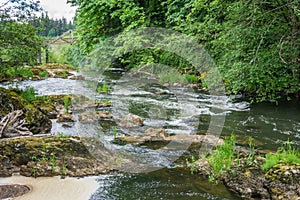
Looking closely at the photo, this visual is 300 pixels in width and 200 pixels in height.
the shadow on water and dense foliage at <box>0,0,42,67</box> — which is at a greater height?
dense foliage at <box>0,0,42,67</box>

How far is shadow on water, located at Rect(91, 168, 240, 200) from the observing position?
166 inches

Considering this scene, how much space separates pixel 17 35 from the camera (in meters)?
8.91

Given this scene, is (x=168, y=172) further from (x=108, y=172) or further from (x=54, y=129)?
(x=54, y=129)

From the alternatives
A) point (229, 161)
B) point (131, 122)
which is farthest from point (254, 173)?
point (131, 122)

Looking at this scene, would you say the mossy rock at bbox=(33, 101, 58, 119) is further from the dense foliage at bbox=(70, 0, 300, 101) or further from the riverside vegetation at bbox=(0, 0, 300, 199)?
the dense foliage at bbox=(70, 0, 300, 101)

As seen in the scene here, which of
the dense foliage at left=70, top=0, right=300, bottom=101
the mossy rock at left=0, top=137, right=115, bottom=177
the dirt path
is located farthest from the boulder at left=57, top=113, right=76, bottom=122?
the dense foliage at left=70, top=0, right=300, bottom=101

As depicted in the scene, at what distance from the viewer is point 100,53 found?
19.4 m

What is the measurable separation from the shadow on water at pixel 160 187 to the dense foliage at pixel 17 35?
19.5 feet

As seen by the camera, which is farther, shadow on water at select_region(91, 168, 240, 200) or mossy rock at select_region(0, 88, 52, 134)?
mossy rock at select_region(0, 88, 52, 134)

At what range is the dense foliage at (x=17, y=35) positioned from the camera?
866cm

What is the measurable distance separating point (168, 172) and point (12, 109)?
421cm

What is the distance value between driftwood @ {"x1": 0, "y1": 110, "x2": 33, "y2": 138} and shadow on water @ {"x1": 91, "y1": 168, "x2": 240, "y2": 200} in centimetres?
266

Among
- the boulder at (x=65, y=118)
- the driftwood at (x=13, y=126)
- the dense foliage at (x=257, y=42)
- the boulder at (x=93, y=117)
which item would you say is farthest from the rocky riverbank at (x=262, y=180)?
the boulder at (x=65, y=118)

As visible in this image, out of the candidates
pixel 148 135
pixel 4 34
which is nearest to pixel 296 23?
pixel 148 135
